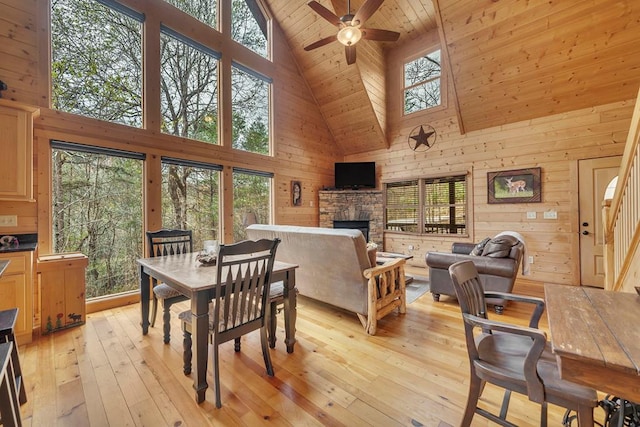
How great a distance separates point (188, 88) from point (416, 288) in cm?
500

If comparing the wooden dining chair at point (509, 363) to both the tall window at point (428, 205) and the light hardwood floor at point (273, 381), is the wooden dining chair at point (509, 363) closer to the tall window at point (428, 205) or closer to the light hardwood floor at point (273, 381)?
the light hardwood floor at point (273, 381)

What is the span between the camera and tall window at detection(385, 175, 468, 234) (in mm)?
5504

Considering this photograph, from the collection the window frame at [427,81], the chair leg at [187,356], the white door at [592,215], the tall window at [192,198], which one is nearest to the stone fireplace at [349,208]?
the window frame at [427,81]

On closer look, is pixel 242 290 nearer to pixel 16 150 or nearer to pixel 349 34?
pixel 16 150

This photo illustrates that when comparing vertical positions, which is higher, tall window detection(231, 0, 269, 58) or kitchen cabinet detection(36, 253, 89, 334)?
tall window detection(231, 0, 269, 58)

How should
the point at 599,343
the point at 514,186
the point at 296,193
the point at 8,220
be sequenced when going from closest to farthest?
1. the point at 599,343
2. the point at 8,220
3. the point at 514,186
4. the point at 296,193

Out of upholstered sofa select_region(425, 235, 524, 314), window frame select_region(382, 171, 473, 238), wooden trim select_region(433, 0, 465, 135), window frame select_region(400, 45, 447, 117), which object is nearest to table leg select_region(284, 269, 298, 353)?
upholstered sofa select_region(425, 235, 524, 314)

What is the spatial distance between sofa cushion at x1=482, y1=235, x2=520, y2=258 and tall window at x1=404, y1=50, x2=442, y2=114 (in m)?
3.61

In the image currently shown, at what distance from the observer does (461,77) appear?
475 centimetres

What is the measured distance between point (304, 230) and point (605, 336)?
91.4 inches

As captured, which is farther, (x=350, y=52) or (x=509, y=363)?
(x=350, y=52)

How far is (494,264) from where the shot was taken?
318 cm

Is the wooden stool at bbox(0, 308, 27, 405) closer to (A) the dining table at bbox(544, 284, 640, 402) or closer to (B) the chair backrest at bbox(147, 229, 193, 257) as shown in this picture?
(B) the chair backrest at bbox(147, 229, 193, 257)

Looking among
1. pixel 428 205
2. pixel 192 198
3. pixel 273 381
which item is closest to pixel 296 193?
pixel 192 198
